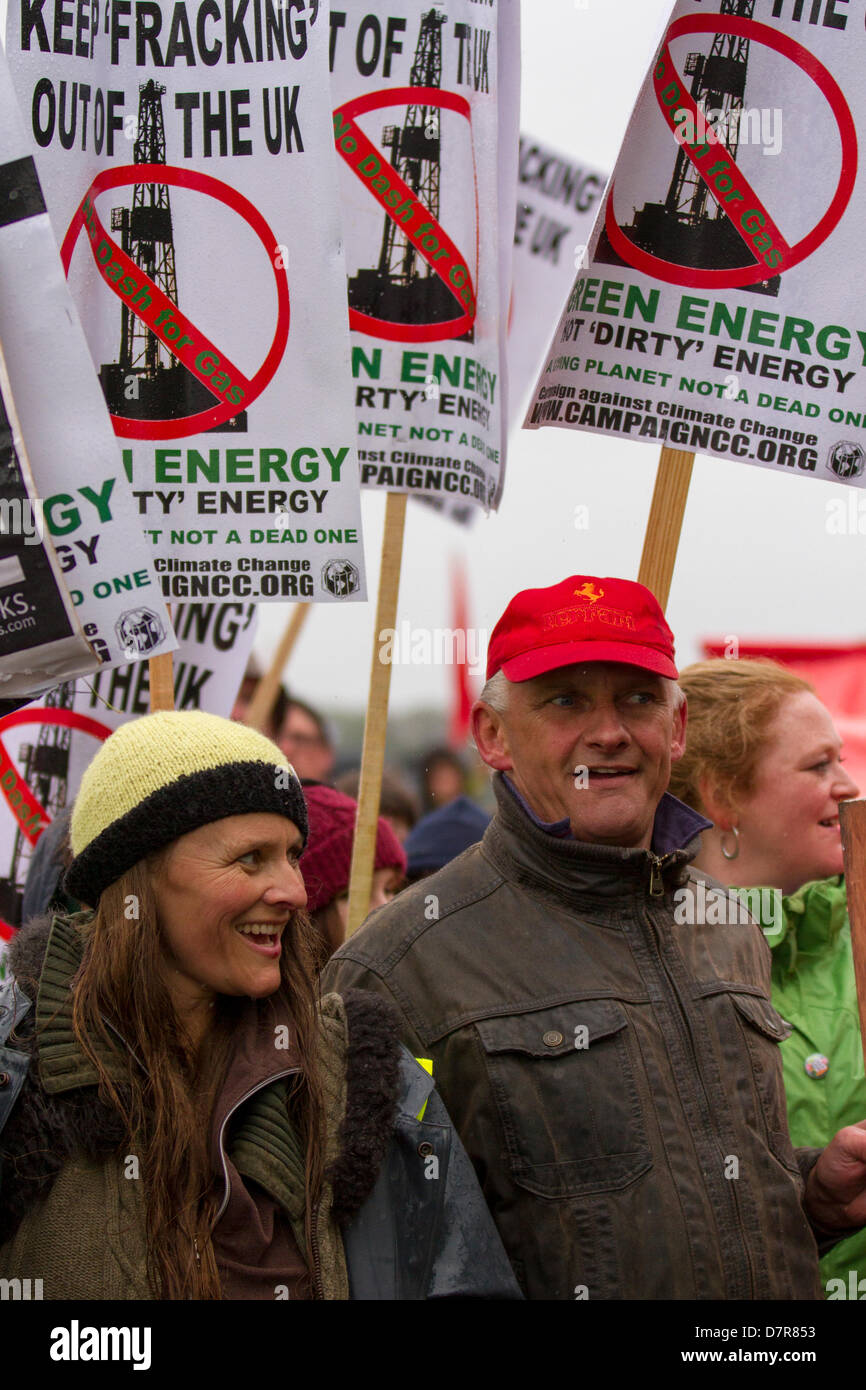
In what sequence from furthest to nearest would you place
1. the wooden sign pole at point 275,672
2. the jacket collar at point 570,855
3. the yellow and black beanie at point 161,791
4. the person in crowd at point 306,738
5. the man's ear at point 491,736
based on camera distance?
the person in crowd at point 306,738 → the wooden sign pole at point 275,672 → the man's ear at point 491,736 → the jacket collar at point 570,855 → the yellow and black beanie at point 161,791

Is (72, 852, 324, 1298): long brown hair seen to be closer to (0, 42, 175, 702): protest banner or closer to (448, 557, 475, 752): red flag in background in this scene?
(0, 42, 175, 702): protest banner

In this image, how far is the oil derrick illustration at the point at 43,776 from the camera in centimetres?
365

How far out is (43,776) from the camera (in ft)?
12.1

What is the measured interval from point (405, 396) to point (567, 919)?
1.38 meters

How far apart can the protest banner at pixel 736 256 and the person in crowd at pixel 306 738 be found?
2.95 meters

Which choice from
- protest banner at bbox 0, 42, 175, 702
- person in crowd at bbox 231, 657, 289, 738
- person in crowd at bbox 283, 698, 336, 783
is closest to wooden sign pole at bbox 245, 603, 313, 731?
person in crowd at bbox 231, 657, 289, 738

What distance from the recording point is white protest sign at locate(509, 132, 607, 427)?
502cm

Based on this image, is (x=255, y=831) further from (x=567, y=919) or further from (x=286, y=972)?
(x=567, y=919)

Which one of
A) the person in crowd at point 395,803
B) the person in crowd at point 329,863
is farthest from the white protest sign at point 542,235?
the person in crowd at point 329,863

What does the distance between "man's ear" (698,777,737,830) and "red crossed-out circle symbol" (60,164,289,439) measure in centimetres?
123

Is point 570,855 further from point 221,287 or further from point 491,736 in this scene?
point 221,287

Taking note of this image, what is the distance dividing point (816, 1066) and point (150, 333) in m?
1.93

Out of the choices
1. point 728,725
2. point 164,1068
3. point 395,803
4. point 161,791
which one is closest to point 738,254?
point 728,725

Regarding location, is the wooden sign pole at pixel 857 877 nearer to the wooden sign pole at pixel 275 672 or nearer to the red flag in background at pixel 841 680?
the wooden sign pole at pixel 275 672
